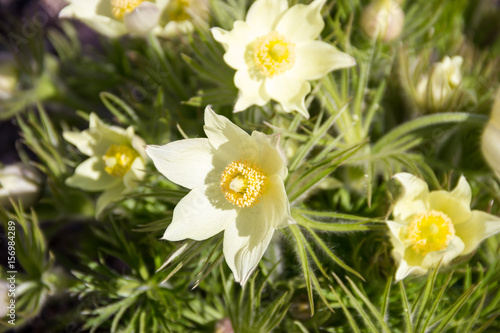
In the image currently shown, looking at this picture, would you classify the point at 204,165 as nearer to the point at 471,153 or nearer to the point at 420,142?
the point at 420,142

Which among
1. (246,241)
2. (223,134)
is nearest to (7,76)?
(223,134)

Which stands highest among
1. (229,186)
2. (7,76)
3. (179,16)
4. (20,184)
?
(179,16)

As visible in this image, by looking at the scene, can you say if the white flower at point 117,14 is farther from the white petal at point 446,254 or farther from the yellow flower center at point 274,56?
the white petal at point 446,254

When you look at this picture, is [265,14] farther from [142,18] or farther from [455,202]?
[455,202]

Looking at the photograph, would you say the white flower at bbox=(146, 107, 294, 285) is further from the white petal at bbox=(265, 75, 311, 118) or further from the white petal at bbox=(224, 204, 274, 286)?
the white petal at bbox=(265, 75, 311, 118)

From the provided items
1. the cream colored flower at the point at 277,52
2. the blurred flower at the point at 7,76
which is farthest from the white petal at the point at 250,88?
the blurred flower at the point at 7,76

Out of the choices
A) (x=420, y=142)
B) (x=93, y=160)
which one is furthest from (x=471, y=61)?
(x=93, y=160)

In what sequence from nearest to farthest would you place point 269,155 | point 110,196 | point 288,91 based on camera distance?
point 269,155 < point 288,91 < point 110,196
